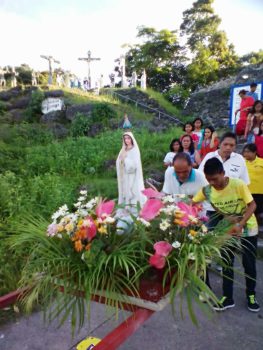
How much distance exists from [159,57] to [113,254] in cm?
2631

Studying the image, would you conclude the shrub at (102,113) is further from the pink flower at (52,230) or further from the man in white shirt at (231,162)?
the pink flower at (52,230)

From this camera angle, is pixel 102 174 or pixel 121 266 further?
pixel 102 174

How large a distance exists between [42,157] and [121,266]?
289 inches

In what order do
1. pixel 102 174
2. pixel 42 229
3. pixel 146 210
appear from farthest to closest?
pixel 102 174
pixel 42 229
pixel 146 210

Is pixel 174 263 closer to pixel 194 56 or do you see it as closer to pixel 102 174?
pixel 102 174

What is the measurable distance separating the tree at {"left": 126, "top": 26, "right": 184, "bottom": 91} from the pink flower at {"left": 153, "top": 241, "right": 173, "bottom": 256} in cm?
2555

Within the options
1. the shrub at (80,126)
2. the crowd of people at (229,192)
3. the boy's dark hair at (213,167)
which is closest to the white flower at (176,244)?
the crowd of people at (229,192)

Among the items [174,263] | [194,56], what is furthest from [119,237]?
[194,56]

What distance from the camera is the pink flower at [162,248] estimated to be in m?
1.53

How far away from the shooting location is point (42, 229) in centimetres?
185

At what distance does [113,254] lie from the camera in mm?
1578

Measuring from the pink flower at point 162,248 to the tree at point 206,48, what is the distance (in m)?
23.6

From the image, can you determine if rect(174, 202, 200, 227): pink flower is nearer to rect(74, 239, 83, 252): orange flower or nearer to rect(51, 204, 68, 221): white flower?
rect(74, 239, 83, 252): orange flower

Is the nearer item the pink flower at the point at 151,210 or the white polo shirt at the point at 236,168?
the pink flower at the point at 151,210
